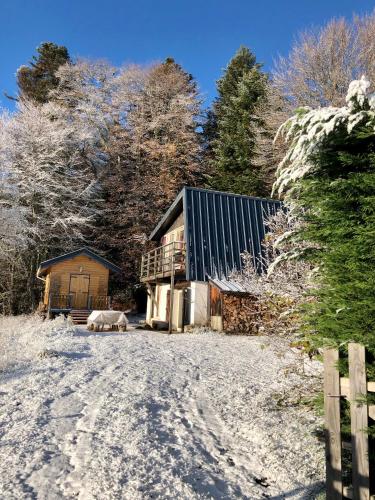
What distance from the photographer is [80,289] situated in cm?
2453

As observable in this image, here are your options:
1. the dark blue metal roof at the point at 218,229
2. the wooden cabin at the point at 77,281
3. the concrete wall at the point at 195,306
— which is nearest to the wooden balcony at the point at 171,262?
the dark blue metal roof at the point at 218,229

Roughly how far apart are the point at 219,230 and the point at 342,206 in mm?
15154

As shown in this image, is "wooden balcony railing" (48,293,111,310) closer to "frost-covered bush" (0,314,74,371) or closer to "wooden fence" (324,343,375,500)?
"frost-covered bush" (0,314,74,371)

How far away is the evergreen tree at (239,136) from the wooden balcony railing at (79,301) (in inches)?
455

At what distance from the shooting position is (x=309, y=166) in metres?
4.07

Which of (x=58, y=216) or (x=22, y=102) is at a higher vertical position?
(x=22, y=102)

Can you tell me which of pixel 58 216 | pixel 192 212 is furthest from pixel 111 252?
pixel 192 212

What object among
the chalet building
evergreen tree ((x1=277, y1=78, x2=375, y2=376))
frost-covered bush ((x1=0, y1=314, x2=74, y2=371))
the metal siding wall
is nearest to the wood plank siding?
the chalet building

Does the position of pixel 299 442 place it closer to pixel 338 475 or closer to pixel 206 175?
pixel 338 475

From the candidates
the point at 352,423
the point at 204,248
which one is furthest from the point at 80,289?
the point at 352,423

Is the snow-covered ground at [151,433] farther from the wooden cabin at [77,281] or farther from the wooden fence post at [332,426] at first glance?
the wooden cabin at [77,281]

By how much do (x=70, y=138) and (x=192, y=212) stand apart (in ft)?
51.8

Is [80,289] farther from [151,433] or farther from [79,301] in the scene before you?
[151,433]

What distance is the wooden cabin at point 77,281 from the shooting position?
23.5 metres
